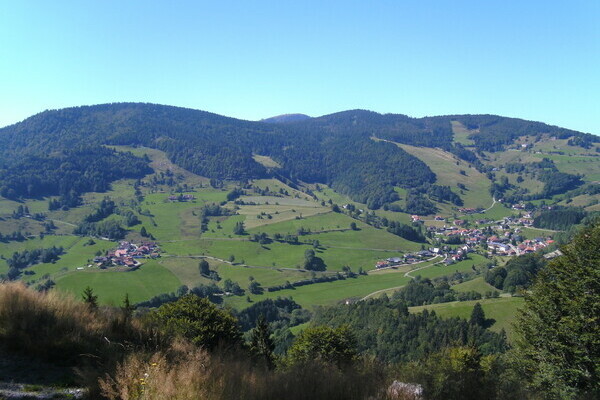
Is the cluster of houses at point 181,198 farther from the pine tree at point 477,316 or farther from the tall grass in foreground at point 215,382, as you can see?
the tall grass in foreground at point 215,382

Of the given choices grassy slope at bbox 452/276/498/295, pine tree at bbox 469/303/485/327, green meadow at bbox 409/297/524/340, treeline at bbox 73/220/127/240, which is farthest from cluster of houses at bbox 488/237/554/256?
treeline at bbox 73/220/127/240

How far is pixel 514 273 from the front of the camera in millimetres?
73312

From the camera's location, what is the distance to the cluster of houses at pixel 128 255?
89.8 meters

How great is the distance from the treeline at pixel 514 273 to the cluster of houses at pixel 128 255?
7417 centimetres

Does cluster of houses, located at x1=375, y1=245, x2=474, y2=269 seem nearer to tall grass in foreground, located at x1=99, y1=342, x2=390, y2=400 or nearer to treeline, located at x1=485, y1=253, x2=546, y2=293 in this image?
treeline, located at x1=485, y1=253, x2=546, y2=293

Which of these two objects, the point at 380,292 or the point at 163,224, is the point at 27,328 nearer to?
the point at 380,292

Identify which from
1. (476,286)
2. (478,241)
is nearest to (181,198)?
(478,241)

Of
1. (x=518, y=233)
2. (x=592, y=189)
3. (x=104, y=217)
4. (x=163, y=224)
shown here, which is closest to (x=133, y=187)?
(x=104, y=217)

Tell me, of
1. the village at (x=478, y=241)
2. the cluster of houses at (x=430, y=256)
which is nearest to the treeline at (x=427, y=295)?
the cluster of houses at (x=430, y=256)

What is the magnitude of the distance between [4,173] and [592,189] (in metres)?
240

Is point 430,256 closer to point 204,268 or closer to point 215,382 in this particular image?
point 204,268

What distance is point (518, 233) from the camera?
137 meters

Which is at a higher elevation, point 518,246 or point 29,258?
point 29,258

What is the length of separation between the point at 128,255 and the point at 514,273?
3290 inches
